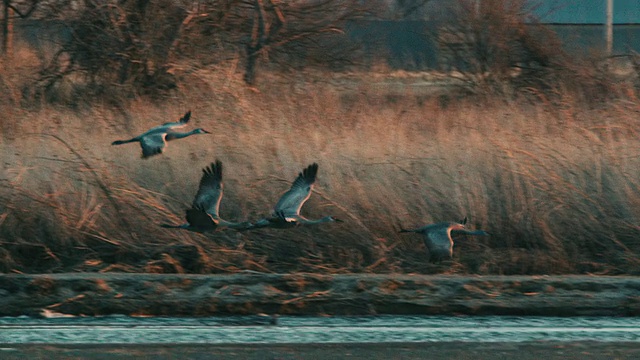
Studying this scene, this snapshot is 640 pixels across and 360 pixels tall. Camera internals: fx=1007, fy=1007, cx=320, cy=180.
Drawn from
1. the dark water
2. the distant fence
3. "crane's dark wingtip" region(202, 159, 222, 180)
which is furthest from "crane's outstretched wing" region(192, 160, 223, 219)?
the distant fence

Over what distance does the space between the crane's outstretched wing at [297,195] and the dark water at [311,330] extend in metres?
1.05

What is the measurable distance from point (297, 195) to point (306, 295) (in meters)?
1.03

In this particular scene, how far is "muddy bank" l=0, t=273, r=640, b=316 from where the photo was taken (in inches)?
220

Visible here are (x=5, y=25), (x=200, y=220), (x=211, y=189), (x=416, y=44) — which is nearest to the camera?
(x=200, y=220)

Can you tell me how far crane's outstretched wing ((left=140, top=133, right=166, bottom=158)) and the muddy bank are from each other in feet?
4.58

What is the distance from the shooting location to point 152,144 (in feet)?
23.0

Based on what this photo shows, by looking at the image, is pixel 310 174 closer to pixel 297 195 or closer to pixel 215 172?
pixel 297 195

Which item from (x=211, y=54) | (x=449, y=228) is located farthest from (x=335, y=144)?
(x=211, y=54)

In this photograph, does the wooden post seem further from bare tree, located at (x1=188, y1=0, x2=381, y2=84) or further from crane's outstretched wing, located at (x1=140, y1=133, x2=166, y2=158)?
crane's outstretched wing, located at (x1=140, y1=133, x2=166, y2=158)

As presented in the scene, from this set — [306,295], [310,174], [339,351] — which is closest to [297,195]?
[310,174]

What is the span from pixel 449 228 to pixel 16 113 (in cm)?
547

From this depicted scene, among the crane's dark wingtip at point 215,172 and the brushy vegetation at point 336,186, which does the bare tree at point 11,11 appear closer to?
the brushy vegetation at point 336,186

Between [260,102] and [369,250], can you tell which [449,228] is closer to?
[369,250]

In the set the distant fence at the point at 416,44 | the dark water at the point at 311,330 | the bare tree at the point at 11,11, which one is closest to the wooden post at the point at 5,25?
the bare tree at the point at 11,11
